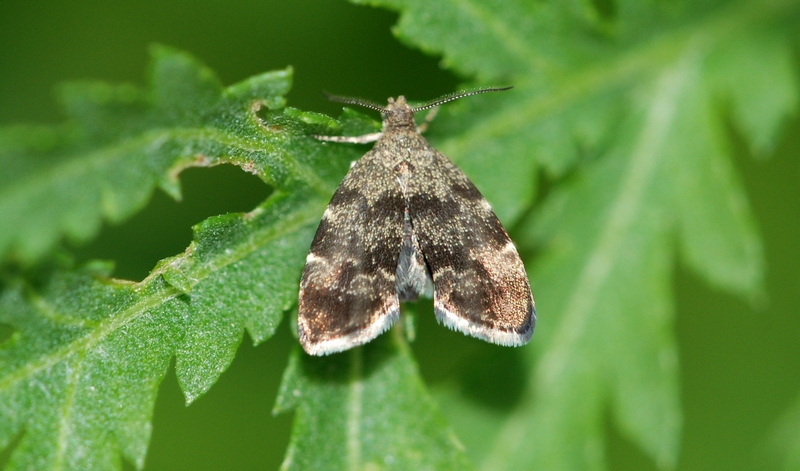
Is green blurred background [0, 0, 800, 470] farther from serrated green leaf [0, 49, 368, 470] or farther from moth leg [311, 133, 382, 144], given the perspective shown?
serrated green leaf [0, 49, 368, 470]

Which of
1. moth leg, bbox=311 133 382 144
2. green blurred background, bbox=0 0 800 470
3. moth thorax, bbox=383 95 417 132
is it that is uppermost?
moth leg, bbox=311 133 382 144

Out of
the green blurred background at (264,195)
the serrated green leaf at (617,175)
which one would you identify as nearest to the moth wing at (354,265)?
the serrated green leaf at (617,175)

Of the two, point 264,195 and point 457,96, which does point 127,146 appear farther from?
point 264,195

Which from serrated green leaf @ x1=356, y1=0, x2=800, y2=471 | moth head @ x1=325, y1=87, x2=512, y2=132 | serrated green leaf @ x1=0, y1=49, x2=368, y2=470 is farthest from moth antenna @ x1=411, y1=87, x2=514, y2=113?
serrated green leaf @ x1=0, y1=49, x2=368, y2=470

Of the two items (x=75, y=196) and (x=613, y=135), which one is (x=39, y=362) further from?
(x=613, y=135)

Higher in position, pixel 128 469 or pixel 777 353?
pixel 777 353

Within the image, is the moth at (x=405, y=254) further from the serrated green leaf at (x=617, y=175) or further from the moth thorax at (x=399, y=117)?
the serrated green leaf at (x=617, y=175)

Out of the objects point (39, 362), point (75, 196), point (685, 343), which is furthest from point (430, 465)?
point (685, 343)
